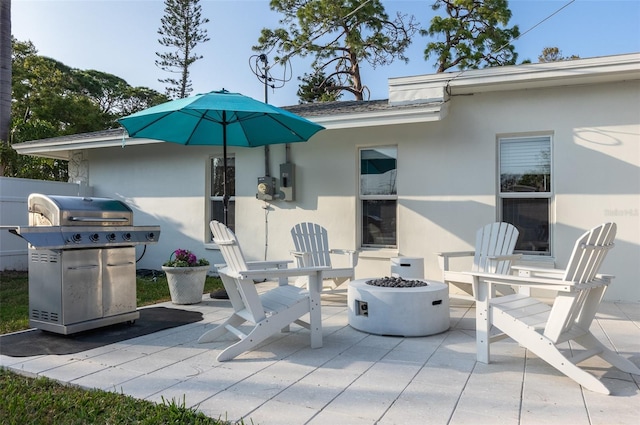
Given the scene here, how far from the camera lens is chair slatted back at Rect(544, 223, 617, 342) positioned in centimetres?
252

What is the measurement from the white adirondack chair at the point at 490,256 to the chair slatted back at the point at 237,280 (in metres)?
2.27

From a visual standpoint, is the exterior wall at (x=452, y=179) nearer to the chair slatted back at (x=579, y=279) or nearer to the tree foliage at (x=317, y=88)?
the chair slatted back at (x=579, y=279)

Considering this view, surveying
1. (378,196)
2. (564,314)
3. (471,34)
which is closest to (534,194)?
(378,196)

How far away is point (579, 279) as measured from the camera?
101 inches

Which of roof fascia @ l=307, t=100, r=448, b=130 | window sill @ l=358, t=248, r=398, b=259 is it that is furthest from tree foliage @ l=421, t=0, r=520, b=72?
window sill @ l=358, t=248, r=398, b=259

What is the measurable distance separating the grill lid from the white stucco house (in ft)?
4.92

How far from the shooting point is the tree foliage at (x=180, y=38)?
1895 centimetres

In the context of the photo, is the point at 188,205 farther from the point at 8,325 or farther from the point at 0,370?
the point at 0,370

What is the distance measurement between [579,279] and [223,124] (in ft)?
12.7

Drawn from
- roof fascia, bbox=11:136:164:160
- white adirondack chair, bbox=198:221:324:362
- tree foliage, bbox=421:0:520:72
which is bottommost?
white adirondack chair, bbox=198:221:324:362

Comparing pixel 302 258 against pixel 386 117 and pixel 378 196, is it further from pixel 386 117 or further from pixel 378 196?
pixel 386 117

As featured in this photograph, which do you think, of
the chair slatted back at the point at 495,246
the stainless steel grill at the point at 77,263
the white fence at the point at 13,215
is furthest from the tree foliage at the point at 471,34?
the stainless steel grill at the point at 77,263

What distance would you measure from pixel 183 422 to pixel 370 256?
4.21m

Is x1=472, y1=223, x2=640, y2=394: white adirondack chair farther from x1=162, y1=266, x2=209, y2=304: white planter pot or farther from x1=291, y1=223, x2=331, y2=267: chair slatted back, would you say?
x1=162, y1=266, x2=209, y2=304: white planter pot
